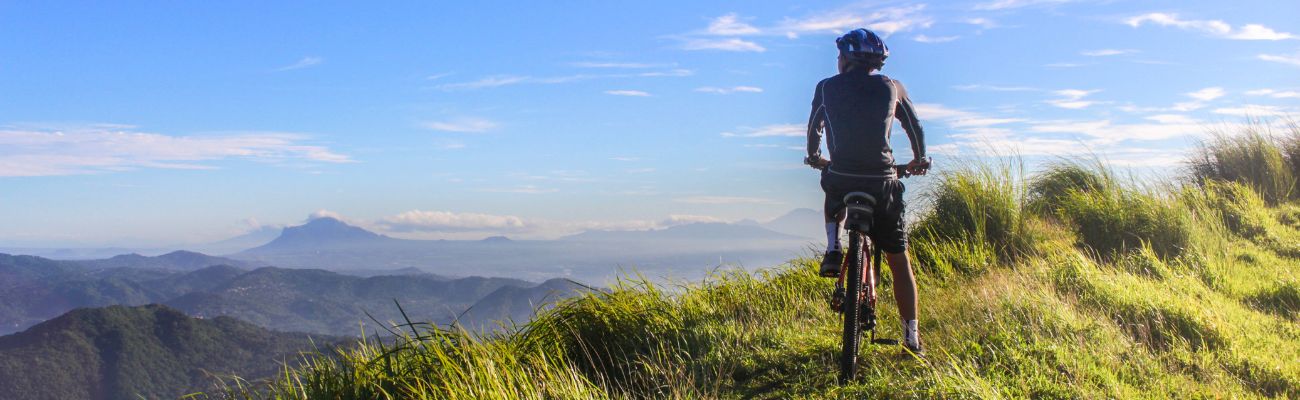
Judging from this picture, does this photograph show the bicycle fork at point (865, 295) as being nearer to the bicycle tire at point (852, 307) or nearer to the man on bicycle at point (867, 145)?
the bicycle tire at point (852, 307)

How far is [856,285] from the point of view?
4887mm

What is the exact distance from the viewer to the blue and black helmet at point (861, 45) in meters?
4.97

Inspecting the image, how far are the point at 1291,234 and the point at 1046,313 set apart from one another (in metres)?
7.45

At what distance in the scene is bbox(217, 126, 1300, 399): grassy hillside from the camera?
4.66 m

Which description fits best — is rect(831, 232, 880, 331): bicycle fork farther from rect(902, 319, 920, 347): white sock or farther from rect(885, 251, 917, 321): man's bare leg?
rect(902, 319, 920, 347): white sock

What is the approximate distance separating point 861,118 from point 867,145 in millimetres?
174

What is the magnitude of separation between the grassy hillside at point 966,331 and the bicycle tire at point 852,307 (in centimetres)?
16

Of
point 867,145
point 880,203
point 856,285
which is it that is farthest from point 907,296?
point 867,145

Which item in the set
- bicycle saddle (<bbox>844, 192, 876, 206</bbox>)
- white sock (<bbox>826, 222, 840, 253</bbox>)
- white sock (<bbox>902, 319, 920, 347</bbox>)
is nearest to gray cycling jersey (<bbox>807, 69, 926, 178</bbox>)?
bicycle saddle (<bbox>844, 192, 876, 206</bbox>)

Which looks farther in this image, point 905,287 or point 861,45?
point 905,287

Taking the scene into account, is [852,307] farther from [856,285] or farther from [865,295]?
[865,295]

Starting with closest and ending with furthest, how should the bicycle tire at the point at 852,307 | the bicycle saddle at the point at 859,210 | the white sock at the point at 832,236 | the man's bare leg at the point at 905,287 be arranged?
the white sock at the point at 832,236, the bicycle saddle at the point at 859,210, the bicycle tire at the point at 852,307, the man's bare leg at the point at 905,287

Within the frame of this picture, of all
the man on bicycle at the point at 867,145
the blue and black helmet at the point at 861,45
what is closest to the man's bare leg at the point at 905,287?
the man on bicycle at the point at 867,145

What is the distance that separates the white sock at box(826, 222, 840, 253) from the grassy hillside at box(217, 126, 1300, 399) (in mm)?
896
